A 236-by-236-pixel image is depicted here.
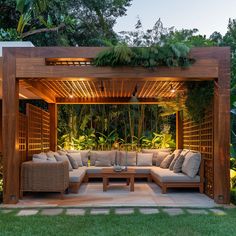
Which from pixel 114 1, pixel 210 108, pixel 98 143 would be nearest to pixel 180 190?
pixel 210 108

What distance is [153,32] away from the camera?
65.8 ft

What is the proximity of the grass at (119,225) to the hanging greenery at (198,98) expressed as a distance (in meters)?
2.96

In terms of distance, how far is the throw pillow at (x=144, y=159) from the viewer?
13398 mm

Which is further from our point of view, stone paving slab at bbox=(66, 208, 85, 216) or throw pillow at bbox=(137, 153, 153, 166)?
throw pillow at bbox=(137, 153, 153, 166)

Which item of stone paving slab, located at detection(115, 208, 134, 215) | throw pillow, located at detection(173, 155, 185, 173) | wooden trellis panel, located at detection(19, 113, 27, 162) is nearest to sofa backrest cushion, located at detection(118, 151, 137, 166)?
throw pillow, located at detection(173, 155, 185, 173)

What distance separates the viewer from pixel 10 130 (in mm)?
8352

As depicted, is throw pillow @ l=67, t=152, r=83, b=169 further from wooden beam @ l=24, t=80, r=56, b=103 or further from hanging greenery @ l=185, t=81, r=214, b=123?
hanging greenery @ l=185, t=81, r=214, b=123

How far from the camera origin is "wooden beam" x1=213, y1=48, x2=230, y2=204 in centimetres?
834

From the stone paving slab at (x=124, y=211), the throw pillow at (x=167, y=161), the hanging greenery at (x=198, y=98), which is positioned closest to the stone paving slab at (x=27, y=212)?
the stone paving slab at (x=124, y=211)

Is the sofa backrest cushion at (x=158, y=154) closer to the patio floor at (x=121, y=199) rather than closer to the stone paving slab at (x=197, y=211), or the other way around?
the patio floor at (x=121, y=199)

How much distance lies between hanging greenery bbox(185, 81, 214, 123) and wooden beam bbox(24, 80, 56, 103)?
3.57m

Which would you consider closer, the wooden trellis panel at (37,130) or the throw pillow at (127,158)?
the wooden trellis panel at (37,130)

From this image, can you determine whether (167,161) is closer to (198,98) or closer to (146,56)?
(198,98)

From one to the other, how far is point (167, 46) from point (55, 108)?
20.2ft
